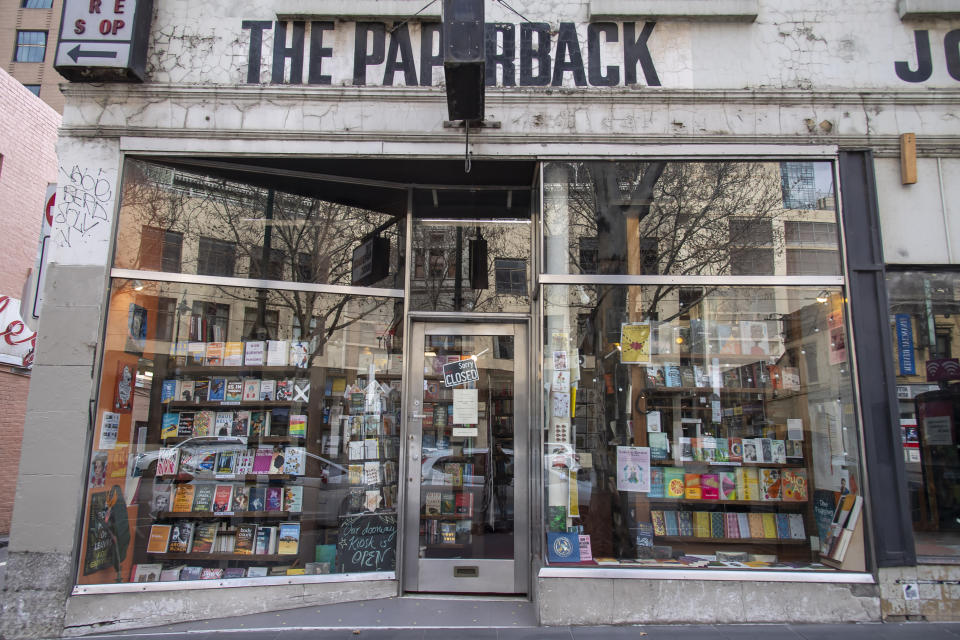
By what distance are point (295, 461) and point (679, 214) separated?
4.49 m

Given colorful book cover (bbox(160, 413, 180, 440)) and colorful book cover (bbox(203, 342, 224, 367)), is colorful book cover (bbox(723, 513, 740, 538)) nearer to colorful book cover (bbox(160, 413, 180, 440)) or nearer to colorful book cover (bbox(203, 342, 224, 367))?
colorful book cover (bbox(203, 342, 224, 367))

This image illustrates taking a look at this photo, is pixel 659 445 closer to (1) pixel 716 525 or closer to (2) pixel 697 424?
(2) pixel 697 424

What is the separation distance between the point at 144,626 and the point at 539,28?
6444mm

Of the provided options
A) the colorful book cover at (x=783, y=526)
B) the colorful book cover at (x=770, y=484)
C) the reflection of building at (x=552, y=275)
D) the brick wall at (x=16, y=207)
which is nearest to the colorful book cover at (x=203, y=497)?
the reflection of building at (x=552, y=275)

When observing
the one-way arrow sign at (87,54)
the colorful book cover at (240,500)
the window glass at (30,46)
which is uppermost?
the window glass at (30,46)

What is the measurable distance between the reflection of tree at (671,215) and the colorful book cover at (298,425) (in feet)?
10.2

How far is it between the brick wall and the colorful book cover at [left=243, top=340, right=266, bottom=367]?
7.45 meters

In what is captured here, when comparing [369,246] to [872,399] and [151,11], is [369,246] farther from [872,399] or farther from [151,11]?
[872,399]

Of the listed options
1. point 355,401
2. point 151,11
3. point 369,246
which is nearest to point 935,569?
point 355,401

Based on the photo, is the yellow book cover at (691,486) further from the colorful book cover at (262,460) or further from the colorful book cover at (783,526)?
the colorful book cover at (262,460)

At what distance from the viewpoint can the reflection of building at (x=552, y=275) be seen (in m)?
5.53

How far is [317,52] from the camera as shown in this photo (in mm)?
5938

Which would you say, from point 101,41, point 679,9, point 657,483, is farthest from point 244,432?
point 679,9

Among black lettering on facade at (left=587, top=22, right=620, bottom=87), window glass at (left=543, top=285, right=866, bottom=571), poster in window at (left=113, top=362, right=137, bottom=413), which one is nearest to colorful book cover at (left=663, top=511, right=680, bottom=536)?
window glass at (left=543, top=285, right=866, bottom=571)
